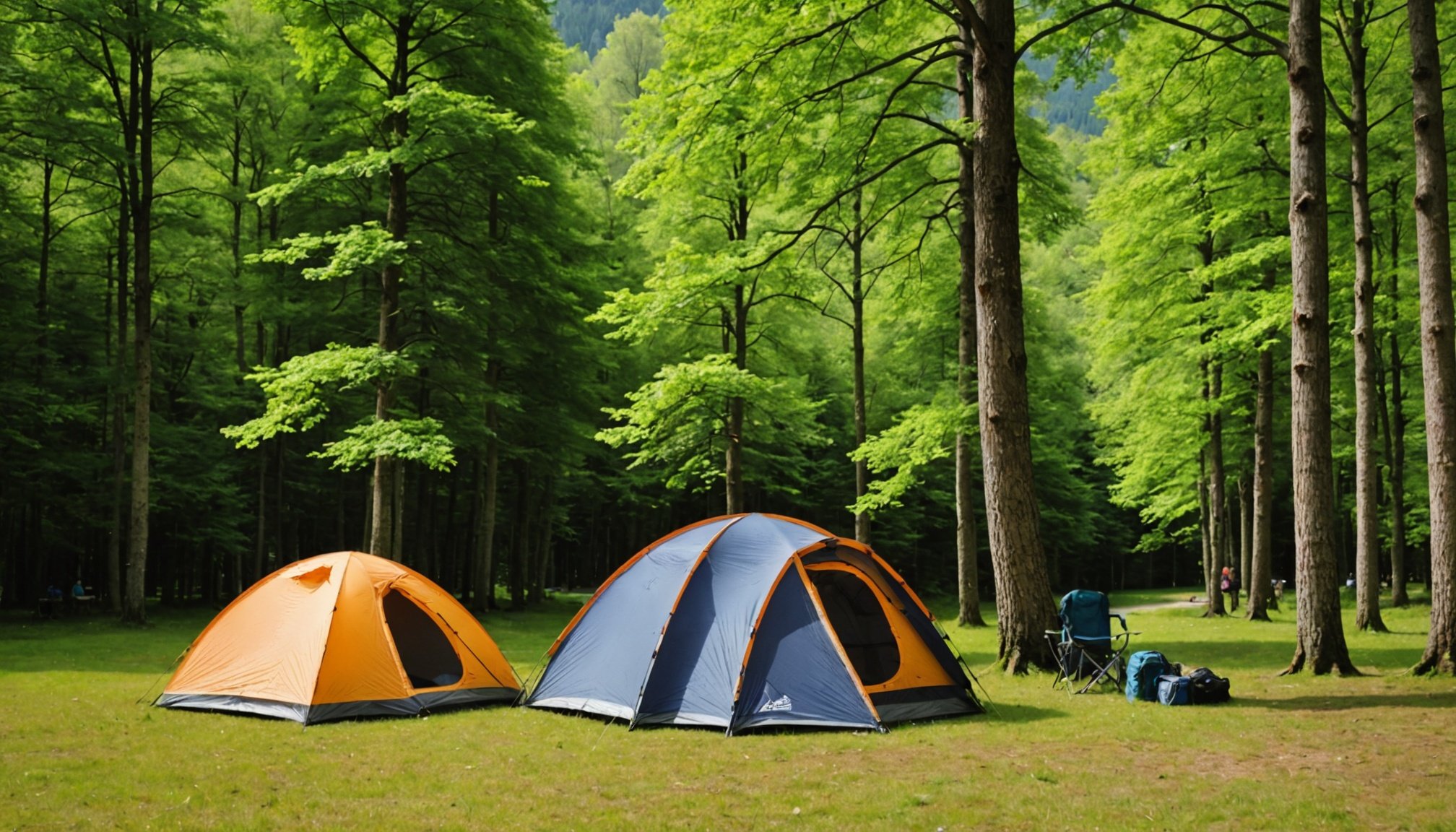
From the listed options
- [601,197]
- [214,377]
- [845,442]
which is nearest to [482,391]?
[214,377]

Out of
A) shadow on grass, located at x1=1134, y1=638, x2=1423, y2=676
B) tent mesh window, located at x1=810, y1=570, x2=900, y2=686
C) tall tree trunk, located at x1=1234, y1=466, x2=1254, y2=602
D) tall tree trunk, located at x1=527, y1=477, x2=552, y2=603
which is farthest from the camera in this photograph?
tall tree trunk, located at x1=527, y1=477, x2=552, y2=603

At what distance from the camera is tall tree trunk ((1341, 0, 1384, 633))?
1282cm

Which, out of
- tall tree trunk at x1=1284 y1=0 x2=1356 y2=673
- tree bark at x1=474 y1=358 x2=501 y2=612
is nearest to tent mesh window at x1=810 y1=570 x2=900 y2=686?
tall tree trunk at x1=1284 y1=0 x2=1356 y2=673

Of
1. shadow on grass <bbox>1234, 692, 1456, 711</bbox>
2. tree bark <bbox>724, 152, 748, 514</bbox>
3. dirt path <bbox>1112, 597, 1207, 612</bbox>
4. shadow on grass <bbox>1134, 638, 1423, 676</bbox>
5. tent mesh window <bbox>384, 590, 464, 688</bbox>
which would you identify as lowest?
dirt path <bbox>1112, 597, 1207, 612</bbox>

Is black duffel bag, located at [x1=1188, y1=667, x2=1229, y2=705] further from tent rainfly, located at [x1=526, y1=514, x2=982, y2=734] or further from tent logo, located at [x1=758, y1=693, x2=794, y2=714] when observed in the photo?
tent logo, located at [x1=758, y1=693, x2=794, y2=714]

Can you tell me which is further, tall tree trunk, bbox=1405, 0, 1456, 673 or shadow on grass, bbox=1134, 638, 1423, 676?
shadow on grass, bbox=1134, 638, 1423, 676

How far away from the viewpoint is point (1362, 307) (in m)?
12.7

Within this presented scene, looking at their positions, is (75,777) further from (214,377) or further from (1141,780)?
(214,377)

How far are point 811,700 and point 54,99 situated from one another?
1707 cm

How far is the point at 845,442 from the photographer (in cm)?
3731

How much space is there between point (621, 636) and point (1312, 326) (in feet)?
24.9

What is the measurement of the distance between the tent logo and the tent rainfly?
0.03 feet

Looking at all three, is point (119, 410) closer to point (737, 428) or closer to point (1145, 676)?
point (737, 428)

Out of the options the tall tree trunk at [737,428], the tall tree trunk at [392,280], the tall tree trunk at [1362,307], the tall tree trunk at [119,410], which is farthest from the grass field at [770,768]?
the tall tree trunk at [119,410]
